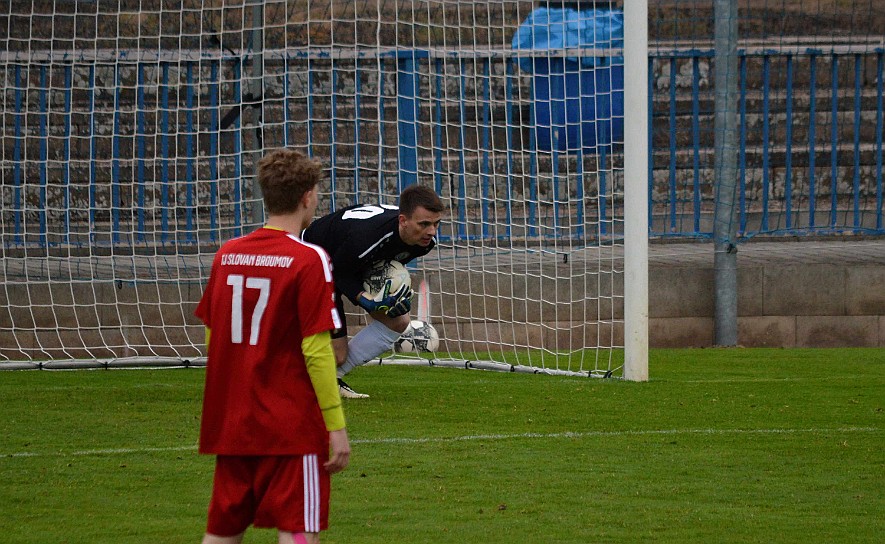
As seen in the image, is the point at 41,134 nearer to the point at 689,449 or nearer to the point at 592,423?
the point at 592,423

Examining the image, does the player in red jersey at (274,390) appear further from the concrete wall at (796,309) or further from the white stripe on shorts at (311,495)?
the concrete wall at (796,309)

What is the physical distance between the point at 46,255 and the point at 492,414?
500cm

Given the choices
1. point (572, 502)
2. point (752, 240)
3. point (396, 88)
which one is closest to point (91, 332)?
point (396, 88)

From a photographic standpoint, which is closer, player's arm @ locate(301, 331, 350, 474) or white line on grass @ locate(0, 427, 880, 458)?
player's arm @ locate(301, 331, 350, 474)

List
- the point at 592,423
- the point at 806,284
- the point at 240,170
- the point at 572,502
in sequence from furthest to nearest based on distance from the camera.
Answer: the point at 806,284 < the point at 240,170 < the point at 592,423 < the point at 572,502

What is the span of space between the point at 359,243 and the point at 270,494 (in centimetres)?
377

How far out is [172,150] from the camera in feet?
35.9

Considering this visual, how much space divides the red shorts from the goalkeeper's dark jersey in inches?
145

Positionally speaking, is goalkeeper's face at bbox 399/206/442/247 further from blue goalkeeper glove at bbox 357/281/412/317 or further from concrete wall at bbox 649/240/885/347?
concrete wall at bbox 649/240/885/347

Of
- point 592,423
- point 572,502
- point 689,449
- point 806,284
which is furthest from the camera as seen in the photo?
point 806,284

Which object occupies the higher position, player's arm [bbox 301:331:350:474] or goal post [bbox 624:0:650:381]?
goal post [bbox 624:0:650:381]

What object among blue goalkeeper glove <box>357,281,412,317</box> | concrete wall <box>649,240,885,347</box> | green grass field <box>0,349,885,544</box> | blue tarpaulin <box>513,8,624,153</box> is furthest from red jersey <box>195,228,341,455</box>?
concrete wall <box>649,240,885,347</box>

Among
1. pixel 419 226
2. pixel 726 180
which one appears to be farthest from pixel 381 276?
pixel 726 180

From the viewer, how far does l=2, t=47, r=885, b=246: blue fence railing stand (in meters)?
10.3
